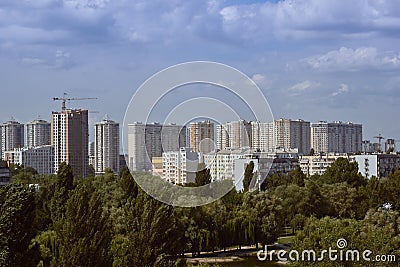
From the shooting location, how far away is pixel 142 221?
7.29 meters

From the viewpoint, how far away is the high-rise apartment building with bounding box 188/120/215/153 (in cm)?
797

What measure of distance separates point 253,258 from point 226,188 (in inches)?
208

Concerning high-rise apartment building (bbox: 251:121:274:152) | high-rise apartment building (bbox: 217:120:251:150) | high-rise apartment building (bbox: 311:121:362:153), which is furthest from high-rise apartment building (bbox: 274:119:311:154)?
high-rise apartment building (bbox: 217:120:251:150)

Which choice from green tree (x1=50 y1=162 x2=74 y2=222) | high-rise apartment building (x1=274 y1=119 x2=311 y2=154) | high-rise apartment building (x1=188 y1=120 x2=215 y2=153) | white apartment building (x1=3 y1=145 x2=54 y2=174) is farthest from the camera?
high-rise apartment building (x1=274 y1=119 x2=311 y2=154)

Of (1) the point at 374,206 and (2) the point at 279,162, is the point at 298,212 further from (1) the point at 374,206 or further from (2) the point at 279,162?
(2) the point at 279,162

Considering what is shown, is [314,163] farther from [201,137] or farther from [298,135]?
[201,137]

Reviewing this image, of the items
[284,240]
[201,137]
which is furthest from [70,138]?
[201,137]

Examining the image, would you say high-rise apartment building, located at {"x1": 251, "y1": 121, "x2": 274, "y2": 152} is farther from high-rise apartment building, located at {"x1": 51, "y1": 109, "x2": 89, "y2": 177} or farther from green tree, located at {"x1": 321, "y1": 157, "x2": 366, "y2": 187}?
high-rise apartment building, located at {"x1": 51, "y1": 109, "x2": 89, "y2": 177}

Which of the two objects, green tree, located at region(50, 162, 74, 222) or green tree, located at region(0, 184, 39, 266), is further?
green tree, located at region(50, 162, 74, 222)

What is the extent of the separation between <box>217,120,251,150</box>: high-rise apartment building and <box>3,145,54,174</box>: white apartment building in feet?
92.6

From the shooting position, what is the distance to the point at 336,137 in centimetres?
4781

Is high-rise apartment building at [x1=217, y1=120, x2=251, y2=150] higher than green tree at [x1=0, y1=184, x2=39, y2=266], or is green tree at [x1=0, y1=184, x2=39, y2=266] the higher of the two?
high-rise apartment building at [x1=217, y1=120, x2=251, y2=150]

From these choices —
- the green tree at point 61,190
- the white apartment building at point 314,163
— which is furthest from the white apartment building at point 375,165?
the green tree at point 61,190

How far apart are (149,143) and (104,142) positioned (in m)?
26.3
